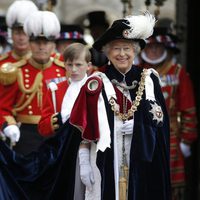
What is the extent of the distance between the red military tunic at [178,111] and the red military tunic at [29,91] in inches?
59.1

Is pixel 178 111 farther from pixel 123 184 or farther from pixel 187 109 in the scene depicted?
pixel 123 184

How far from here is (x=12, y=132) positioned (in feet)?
27.7

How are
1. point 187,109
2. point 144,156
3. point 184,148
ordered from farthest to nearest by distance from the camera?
point 184,148 < point 187,109 < point 144,156

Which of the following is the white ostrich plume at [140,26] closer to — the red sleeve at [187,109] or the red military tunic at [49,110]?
the red military tunic at [49,110]

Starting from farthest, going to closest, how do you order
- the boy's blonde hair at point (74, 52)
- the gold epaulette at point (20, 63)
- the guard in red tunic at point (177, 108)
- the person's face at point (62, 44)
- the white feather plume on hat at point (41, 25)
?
the person's face at point (62, 44) < the guard in red tunic at point (177, 108) < the gold epaulette at point (20, 63) < the white feather plume on hat at point (41, 25) < the boy's blonde hair at point (74, 52)

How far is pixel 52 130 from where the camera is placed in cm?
774

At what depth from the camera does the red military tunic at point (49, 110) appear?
7.78 metres

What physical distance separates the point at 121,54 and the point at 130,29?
0.65 ft

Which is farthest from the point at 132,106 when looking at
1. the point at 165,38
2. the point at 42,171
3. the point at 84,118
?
the point at 165,38

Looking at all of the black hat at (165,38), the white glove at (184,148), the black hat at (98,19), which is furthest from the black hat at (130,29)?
the black hat at (98,19)

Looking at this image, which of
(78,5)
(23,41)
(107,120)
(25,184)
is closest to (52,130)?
(25,184)

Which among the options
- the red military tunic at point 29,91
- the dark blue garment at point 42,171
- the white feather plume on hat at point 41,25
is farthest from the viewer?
the red military tunic at point 29,91

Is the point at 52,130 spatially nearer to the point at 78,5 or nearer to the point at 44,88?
the point at 44,88

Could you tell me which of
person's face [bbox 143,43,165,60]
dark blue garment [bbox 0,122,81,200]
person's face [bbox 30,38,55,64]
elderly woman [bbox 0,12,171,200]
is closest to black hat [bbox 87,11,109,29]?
person's face [bbox 143,43,165,60]
